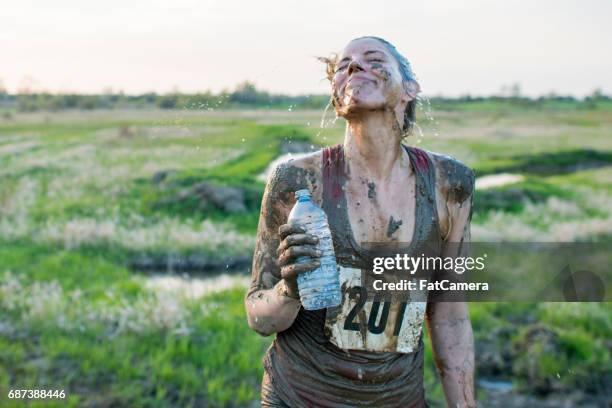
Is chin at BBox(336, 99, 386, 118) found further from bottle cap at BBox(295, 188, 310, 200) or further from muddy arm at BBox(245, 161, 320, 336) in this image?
bottle cap at BBox(295, 188, 310, 200)

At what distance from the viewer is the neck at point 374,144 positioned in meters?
2.93

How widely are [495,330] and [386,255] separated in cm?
642

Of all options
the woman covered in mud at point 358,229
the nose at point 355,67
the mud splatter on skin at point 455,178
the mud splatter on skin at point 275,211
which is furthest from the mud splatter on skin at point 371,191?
the nose at point 355,67

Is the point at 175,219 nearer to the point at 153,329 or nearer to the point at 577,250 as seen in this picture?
the point at 153,329

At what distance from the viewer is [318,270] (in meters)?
2.63

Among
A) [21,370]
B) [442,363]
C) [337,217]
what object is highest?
[337,217]

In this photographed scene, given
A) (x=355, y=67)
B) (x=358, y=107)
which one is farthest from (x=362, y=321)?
(x=355, y=67)

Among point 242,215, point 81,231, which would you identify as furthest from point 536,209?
point 81,231

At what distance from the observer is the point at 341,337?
2.93 metres

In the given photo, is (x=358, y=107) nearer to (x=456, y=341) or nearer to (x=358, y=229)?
(x=358, y=229)

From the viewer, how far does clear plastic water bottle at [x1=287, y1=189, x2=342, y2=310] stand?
104 inches

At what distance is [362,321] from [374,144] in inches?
25.3

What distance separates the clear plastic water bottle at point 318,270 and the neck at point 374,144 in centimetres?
37

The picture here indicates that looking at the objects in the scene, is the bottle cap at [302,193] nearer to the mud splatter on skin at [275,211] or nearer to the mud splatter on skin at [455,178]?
the mud splatter on skin at [275,211]
